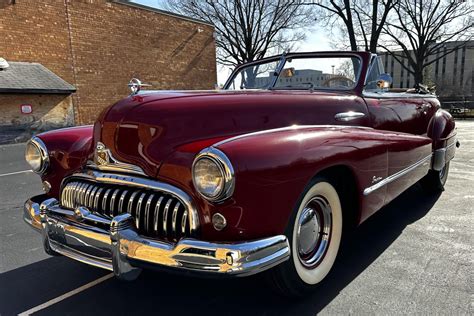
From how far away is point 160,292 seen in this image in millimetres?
2369

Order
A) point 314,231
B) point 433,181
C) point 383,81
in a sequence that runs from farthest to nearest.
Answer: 1. point 433,181
2. point 383,81
3. point 314,231

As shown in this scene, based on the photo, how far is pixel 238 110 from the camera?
2.26 m

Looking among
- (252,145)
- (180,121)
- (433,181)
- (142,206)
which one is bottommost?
(433,181)

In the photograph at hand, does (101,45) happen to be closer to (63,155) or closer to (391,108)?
(63,155)

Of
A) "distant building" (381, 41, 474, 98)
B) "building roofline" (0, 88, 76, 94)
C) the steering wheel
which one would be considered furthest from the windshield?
"distant building" (381, 41, 474, 98)

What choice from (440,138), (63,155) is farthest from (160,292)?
(440,138)

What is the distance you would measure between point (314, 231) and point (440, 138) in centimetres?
291

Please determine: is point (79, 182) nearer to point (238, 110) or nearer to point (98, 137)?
point (98, 137)

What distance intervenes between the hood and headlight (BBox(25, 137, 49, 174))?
1.92 feet

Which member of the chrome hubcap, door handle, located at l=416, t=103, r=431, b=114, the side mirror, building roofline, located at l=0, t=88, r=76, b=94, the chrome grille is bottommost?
the chrome hubcap

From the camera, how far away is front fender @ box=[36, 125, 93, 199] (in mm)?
2560

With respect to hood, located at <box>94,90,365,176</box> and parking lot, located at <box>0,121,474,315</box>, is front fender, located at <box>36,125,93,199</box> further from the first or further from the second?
parking lot, located at <box>0,121,474,315</box>

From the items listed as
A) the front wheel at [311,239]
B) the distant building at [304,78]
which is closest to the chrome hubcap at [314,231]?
the front wheel at [311,239]

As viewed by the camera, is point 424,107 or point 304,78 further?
point 424,107
